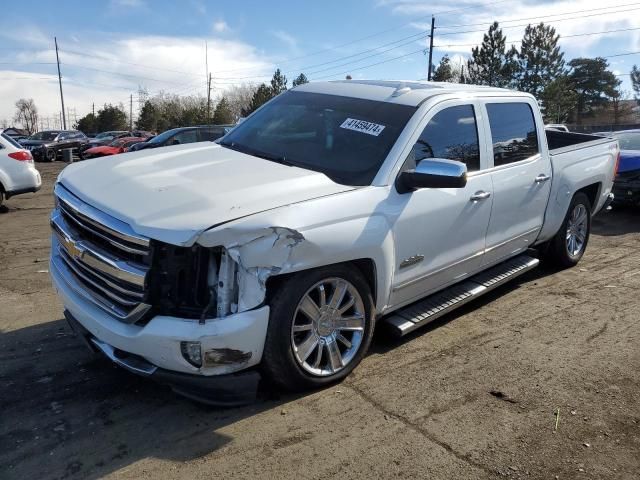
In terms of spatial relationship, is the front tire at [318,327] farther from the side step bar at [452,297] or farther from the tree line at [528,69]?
the tree line at [528,69]

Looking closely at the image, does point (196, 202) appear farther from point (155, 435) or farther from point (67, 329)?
point (67, 329)

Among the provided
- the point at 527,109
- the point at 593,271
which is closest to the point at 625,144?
the point at 593,271

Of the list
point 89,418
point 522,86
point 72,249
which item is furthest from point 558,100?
point 89,418

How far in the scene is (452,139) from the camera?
4.24 m

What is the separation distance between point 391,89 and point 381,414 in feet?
8.35

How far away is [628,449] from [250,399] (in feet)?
6.78

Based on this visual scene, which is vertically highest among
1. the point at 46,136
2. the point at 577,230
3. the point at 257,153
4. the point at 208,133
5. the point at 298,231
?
the point at 257,153

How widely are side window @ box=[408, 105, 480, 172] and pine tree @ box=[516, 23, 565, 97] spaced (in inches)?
2289

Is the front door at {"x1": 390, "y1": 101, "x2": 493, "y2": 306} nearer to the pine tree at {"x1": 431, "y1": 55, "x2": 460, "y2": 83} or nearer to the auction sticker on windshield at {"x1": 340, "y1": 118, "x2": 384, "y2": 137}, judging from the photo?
the auction sticker on windshield at {"x1": 340, "y1": 118, "x2": 384, "y2": 137}

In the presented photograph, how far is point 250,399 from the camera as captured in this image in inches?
121

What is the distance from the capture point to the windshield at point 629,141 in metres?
10.5

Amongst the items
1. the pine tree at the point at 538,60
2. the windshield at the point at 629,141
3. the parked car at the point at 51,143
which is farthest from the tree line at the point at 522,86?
the windshield at the point at 629,141

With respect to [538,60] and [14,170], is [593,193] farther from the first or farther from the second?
[538,60]

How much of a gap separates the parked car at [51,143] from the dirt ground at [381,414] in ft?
89.9
